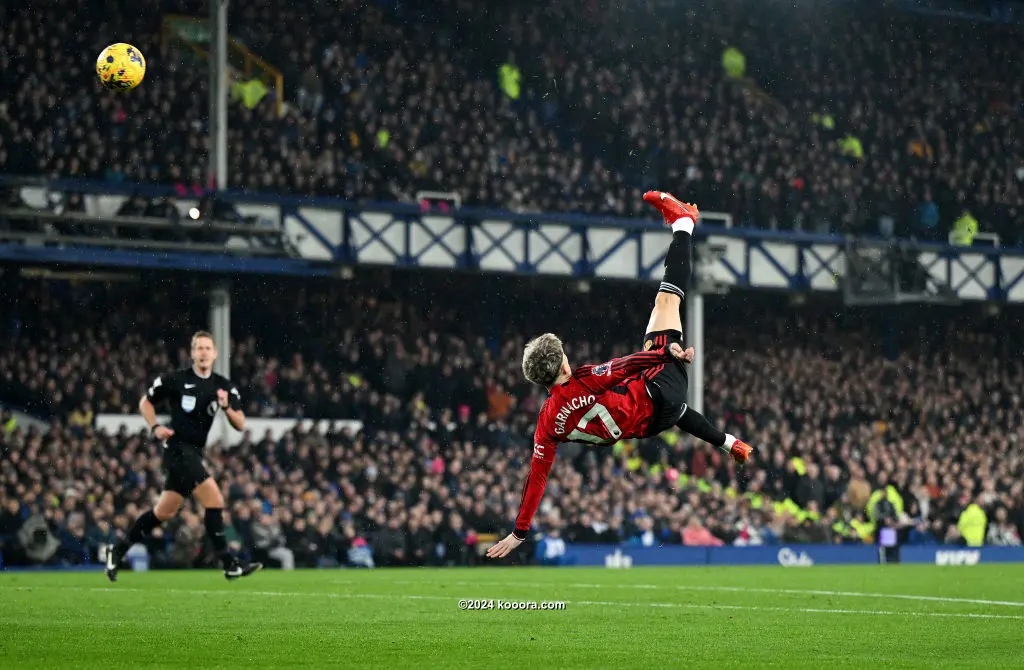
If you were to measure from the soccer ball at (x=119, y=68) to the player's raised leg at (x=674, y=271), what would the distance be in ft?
26.7

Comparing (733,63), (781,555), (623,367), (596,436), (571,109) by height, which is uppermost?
(733,63)

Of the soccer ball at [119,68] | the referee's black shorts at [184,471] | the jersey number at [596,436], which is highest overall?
the soccer ball at [119,68]

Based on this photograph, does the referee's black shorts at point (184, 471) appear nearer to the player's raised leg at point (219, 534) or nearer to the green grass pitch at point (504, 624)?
the player's raised leg at point (219, 534)

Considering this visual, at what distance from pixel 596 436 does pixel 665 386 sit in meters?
0.60

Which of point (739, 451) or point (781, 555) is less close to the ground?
point (739, 451)

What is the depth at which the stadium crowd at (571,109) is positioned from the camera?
30.8 m

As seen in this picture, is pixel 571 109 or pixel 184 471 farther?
pixel 571 109

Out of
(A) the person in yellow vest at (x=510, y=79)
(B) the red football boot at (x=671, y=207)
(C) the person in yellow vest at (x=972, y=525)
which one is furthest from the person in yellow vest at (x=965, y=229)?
(B) the red football boot at (x=671, y=207)

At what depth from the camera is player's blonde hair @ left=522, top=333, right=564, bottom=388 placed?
10562 mm

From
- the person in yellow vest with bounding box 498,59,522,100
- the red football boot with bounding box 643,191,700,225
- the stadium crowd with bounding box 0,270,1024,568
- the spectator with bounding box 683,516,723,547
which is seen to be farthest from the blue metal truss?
the red football boot with bounding box 643,191,700,225

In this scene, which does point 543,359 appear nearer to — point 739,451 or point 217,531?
point 739,451

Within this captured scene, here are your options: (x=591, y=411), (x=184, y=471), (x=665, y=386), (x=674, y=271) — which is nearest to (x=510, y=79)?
(x=184, y=471)

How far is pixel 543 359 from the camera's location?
10555 millimetres

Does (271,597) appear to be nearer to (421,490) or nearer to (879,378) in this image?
(421,490)
